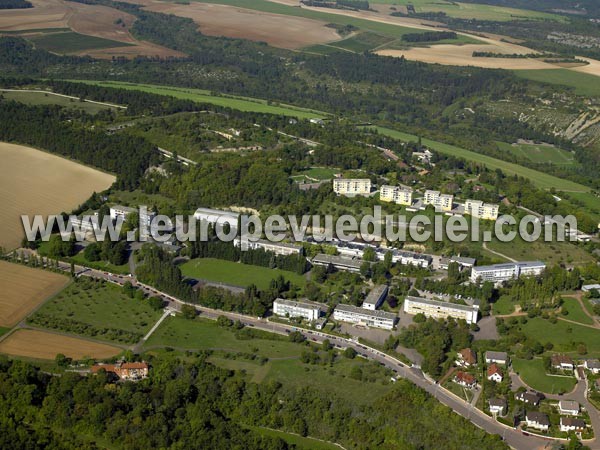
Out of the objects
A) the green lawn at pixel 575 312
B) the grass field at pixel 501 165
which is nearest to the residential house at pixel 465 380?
the green lawn at pixel 575 312

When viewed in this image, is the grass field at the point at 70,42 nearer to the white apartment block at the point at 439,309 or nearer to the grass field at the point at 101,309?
the grass field at the point at 101,309

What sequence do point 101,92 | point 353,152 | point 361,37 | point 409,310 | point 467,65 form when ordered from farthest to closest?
point 361,37
point 467,65
point 101,92
point 353,152
point 409,310

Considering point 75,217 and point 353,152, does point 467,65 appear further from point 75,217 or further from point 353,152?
point 75,217

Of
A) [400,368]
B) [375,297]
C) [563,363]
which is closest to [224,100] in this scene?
[375,297]

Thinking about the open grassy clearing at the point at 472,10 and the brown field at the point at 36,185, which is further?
the open grassy clearing at the point at 472,10

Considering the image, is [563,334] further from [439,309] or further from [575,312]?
[439,309]

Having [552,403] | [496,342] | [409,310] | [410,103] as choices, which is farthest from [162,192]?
[410,103]

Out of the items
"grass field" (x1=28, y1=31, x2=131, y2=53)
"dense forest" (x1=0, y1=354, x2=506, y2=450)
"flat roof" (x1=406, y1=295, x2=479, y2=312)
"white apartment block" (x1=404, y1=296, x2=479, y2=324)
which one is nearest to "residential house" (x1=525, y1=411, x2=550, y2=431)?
"dense forest" (x1=0, y1=354, x2=506, y2=450)
